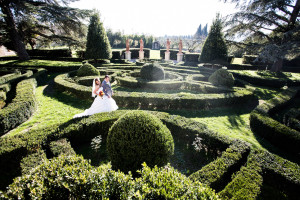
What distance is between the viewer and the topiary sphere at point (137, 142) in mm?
3857

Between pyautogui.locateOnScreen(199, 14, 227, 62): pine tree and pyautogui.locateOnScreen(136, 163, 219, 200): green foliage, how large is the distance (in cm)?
2122

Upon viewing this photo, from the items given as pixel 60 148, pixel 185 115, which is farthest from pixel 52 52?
pixel 60 148

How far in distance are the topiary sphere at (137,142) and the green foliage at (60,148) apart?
148cm

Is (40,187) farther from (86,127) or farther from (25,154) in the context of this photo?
(86,127)

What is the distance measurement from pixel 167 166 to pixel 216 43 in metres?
20.9

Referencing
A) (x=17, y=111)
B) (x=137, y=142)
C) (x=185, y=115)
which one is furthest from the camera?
(x=185, y=115)

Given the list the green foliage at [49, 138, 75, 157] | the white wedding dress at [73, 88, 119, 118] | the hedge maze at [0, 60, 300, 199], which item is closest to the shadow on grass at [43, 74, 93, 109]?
the hedge maze at [0, 60, 300, 199]

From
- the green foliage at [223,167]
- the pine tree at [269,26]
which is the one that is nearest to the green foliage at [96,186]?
the green foliage at [223,167]

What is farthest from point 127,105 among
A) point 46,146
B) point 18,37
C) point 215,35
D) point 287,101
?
point 18,37

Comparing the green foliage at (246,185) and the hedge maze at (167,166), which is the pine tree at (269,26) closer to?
the hedge maze at (167,166)

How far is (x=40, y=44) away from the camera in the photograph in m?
23.3

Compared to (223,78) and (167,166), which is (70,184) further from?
(223,78)

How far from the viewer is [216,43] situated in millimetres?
20188

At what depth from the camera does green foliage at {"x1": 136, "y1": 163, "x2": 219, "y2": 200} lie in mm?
2389
